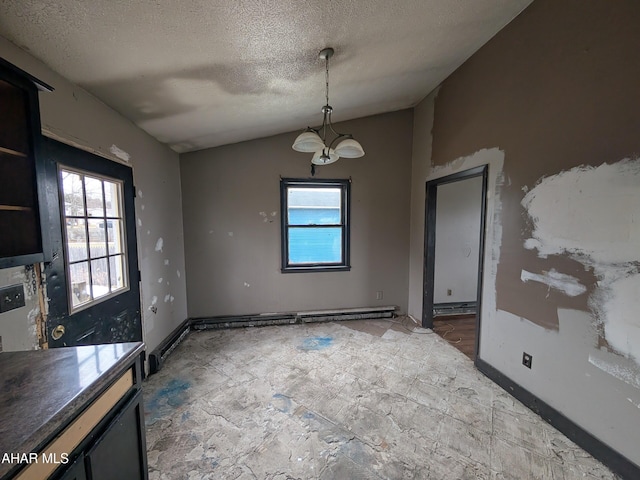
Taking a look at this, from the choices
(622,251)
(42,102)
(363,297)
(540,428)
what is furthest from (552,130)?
(42,102)

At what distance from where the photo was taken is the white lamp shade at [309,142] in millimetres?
1912

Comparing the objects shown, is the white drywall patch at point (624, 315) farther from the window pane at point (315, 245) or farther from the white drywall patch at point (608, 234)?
the window pane at point (315, 245)

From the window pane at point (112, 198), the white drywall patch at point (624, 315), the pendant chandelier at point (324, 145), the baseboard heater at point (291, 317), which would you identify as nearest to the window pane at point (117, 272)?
the window pane at point (112, 198)

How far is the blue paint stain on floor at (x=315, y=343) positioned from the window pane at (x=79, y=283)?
2018 millimetres

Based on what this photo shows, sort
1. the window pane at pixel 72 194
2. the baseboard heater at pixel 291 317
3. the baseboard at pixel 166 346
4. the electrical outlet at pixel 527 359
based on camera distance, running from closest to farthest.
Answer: the window pane at pixel 72 194 < the electrical outlet at pixel 527 359 < the baseboard at pixel 166 346 < the baseboard heater at pixel 291 317

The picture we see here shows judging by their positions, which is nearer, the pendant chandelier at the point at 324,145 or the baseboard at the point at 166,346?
the pendant chandelier at the point at 324,145

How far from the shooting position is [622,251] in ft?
4.92

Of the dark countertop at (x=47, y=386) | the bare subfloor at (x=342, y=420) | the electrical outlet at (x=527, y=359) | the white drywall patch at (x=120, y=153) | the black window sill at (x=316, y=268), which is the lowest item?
the bare subfloor at (x=342, y=420)

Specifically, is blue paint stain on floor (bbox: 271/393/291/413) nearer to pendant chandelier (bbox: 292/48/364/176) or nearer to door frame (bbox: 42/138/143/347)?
door frame (bbox: 42/138/143/347)

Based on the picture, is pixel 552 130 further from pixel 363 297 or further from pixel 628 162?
pixel 363 297

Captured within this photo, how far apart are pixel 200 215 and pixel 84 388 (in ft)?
9.30

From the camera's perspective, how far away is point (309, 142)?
1.93 m

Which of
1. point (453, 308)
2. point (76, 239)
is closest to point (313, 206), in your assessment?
point (76, 239)

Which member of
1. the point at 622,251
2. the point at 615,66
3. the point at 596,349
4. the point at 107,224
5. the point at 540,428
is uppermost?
the point at 615,66
